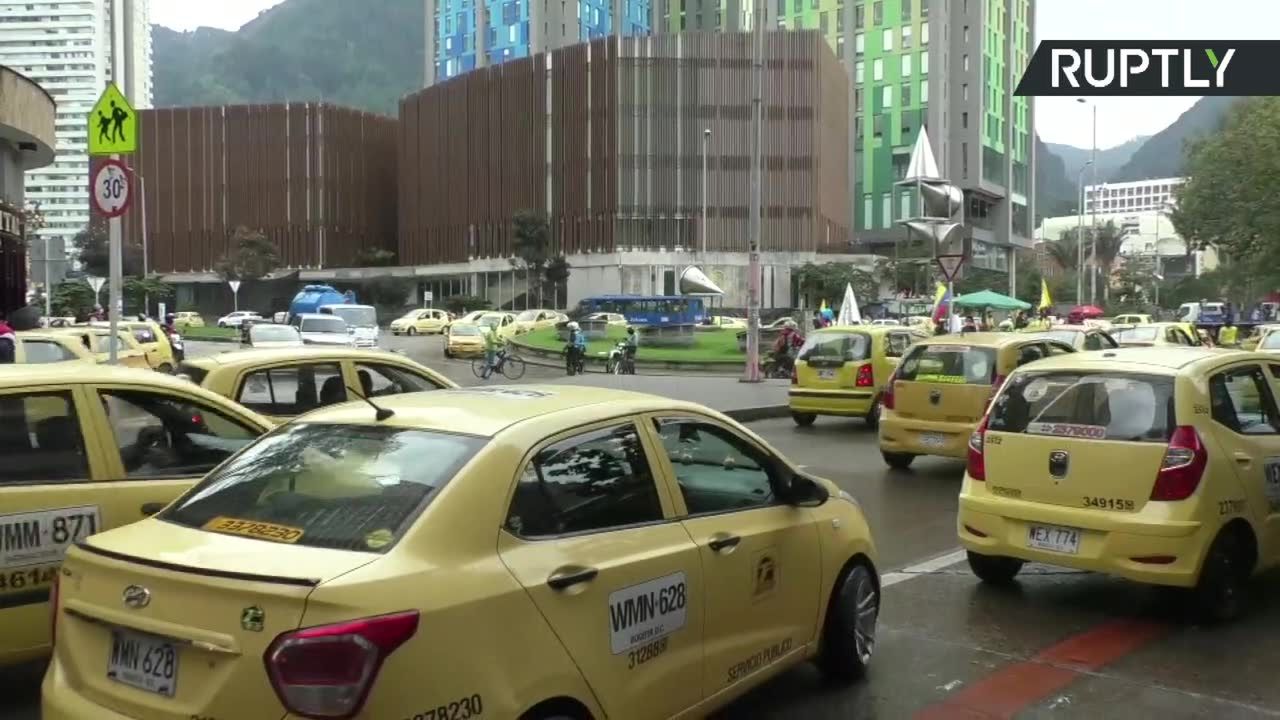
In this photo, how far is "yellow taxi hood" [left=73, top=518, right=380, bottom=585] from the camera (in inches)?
122

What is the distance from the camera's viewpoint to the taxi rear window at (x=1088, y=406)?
6535 mm

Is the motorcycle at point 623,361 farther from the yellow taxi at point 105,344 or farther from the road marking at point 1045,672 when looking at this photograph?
the road marking at point 1045,672

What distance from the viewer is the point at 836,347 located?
1716 cm

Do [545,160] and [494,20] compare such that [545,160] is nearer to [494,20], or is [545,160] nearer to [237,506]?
[494,20]

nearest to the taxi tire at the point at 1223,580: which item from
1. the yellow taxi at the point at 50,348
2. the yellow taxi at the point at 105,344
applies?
the yellow taxi at the point at 105,344

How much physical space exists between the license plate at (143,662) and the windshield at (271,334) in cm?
2465

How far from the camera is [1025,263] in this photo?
4154 inches

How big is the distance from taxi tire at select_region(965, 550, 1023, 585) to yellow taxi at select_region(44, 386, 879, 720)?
2.96 m

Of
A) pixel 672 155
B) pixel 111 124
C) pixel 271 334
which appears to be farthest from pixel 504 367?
pixel 672 155

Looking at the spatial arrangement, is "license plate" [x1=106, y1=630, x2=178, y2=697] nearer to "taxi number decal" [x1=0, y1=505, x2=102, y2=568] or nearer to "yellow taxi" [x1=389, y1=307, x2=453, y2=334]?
"taxi number decal" [x1=0, y1=505, x2=102, y2=568]

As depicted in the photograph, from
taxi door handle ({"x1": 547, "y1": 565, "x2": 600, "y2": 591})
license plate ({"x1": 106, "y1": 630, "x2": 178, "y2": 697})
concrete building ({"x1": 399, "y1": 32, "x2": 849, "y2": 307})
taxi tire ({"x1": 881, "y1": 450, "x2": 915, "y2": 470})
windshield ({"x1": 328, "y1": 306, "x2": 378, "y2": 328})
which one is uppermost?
concrete building ({"x1": 399, "y1": 32, "x2": 849, "y2": 307})

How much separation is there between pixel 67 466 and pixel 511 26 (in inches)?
4223

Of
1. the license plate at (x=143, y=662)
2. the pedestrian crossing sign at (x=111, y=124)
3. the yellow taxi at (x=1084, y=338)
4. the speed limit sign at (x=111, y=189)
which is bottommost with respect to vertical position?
the license plate at (x=143, y=662)

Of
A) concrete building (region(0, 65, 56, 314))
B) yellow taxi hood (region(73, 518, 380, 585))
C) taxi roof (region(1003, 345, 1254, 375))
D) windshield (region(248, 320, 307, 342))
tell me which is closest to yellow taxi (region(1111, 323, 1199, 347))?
taxi roof (region(1003, 345, 1254, 375))
